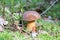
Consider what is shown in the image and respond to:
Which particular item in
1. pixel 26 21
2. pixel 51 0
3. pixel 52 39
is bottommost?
pixel 52 39

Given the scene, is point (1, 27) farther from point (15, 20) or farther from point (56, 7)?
point (56, 7)

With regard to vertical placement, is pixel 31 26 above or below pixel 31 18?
below

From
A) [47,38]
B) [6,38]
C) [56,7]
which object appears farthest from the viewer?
[56,7]

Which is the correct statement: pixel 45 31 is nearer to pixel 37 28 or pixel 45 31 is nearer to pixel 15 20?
pixel 37 28

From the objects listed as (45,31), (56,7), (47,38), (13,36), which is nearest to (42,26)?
(45,31)

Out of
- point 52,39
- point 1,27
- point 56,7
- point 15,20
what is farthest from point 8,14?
point 56,7

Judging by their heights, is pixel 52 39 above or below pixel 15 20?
below

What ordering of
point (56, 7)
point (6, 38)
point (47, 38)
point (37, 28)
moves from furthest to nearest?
point (56, 7), point (37, 28), point (47, 38), point (6, 38)

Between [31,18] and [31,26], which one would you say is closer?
[31,18]

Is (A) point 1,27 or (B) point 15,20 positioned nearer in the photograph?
(A) point 1,27
